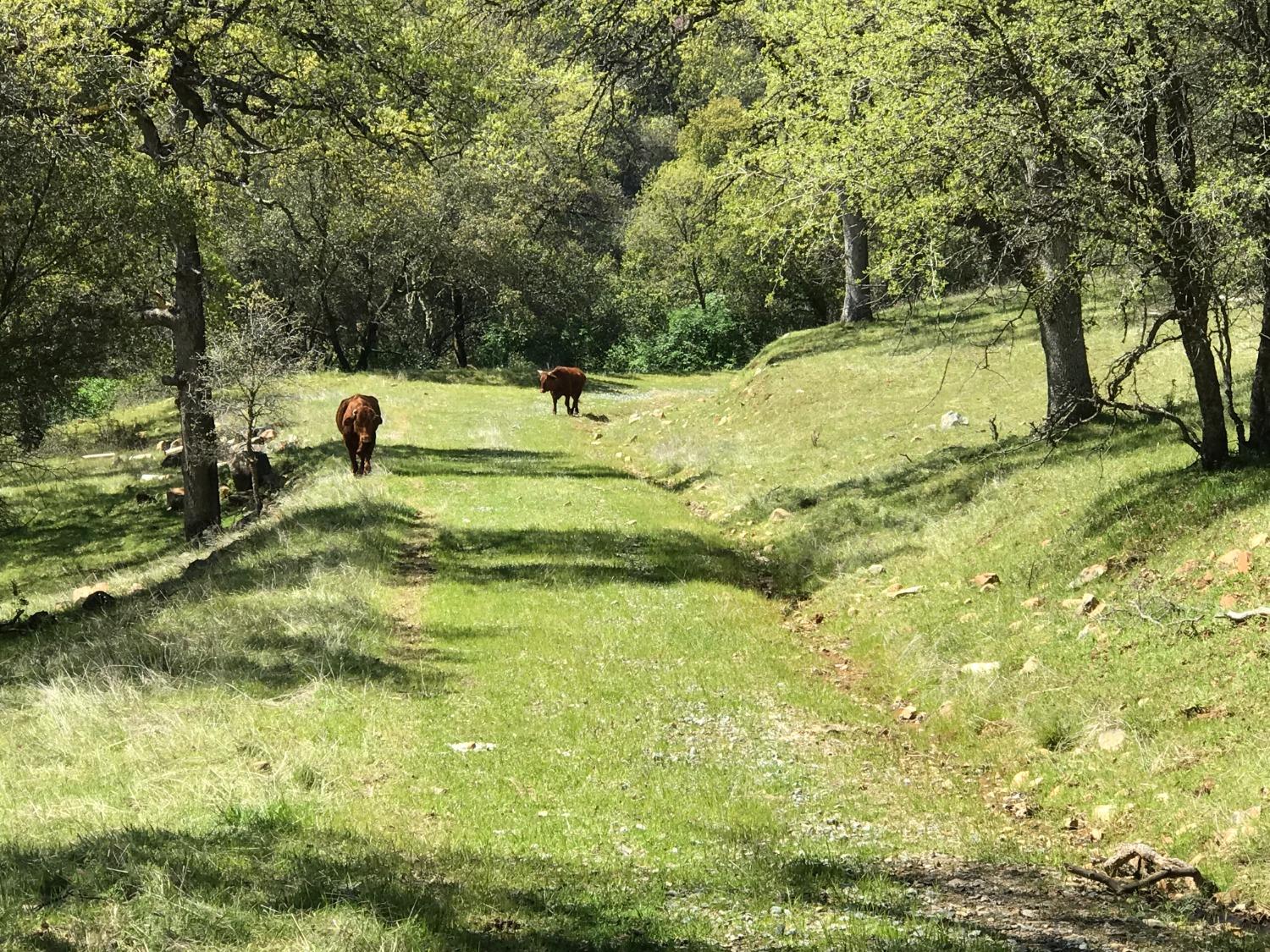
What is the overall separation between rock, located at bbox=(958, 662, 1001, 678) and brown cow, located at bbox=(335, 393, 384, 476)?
1591cm

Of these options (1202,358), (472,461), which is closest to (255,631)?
(1202,358)

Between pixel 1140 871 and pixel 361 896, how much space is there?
525cm

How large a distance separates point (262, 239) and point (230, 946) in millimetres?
49871

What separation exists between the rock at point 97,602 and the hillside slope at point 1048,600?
432 inches

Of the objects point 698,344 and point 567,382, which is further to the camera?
point 698,344

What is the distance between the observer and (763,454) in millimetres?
24797

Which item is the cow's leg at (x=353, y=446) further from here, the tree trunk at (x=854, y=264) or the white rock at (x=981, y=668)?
the white rock at (x=981, y=668)

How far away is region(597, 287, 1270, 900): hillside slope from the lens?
8.58 metres

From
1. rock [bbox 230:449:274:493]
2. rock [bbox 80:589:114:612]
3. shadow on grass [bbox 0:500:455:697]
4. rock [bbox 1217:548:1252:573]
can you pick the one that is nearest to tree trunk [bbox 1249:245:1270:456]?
rock [bbox 1217:548:1252:573]

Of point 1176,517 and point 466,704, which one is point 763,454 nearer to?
point 1176,517

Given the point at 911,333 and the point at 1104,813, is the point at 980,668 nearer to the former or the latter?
the point at 1104,813

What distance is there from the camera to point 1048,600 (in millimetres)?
12289

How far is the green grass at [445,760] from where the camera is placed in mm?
6016

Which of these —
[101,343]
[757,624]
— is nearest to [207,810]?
[757,624]
